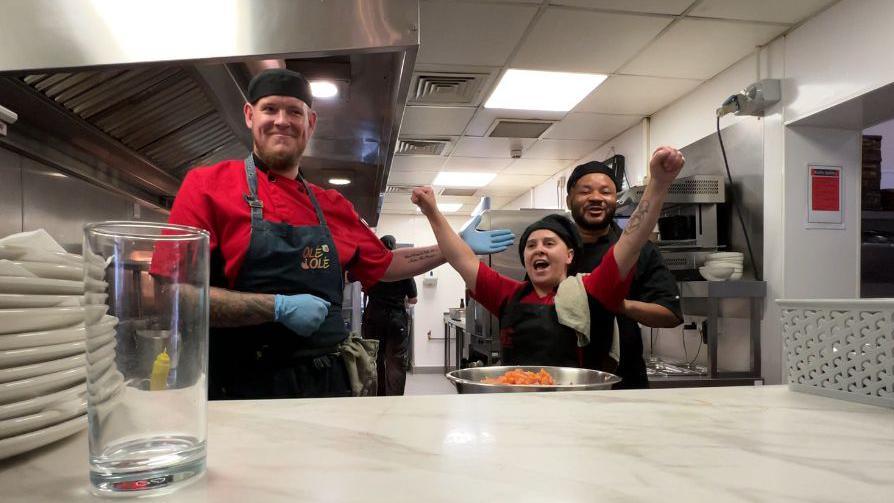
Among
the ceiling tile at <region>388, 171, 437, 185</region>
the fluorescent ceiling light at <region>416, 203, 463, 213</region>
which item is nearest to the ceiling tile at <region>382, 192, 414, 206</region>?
the fluorescent ceiling light at <region>416, 203, 463, 213</region>

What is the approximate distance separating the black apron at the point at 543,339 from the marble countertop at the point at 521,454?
81cm

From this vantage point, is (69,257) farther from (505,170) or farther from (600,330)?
(505,170)

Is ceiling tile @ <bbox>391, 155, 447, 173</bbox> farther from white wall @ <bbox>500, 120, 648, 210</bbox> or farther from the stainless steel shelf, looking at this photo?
the stainless steel shelf

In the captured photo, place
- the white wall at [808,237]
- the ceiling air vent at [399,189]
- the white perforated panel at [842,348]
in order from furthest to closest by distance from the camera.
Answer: the ceiling air vent at [399,189] < the white wall at [808,237] < the white perforated panel at [842,348]

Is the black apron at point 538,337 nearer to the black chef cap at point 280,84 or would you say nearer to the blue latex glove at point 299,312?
the blue latex glove at point 299,312

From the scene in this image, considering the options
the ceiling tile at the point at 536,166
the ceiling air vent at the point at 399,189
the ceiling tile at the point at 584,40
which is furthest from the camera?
the ceiling air vent at the point at 399,189

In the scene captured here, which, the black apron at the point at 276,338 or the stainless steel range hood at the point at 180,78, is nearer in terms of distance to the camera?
the stainless steel range hood at the point at 180,78

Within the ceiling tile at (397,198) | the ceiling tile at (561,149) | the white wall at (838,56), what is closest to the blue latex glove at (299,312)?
the white wall at (838,56)

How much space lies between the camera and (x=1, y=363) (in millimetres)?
479

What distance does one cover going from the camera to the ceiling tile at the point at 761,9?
99.9 inches

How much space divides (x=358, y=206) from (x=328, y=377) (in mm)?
1543

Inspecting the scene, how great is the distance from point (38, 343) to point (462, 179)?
19.5ft

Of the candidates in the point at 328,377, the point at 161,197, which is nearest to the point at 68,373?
the point at 328,377

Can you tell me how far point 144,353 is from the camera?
44cm
